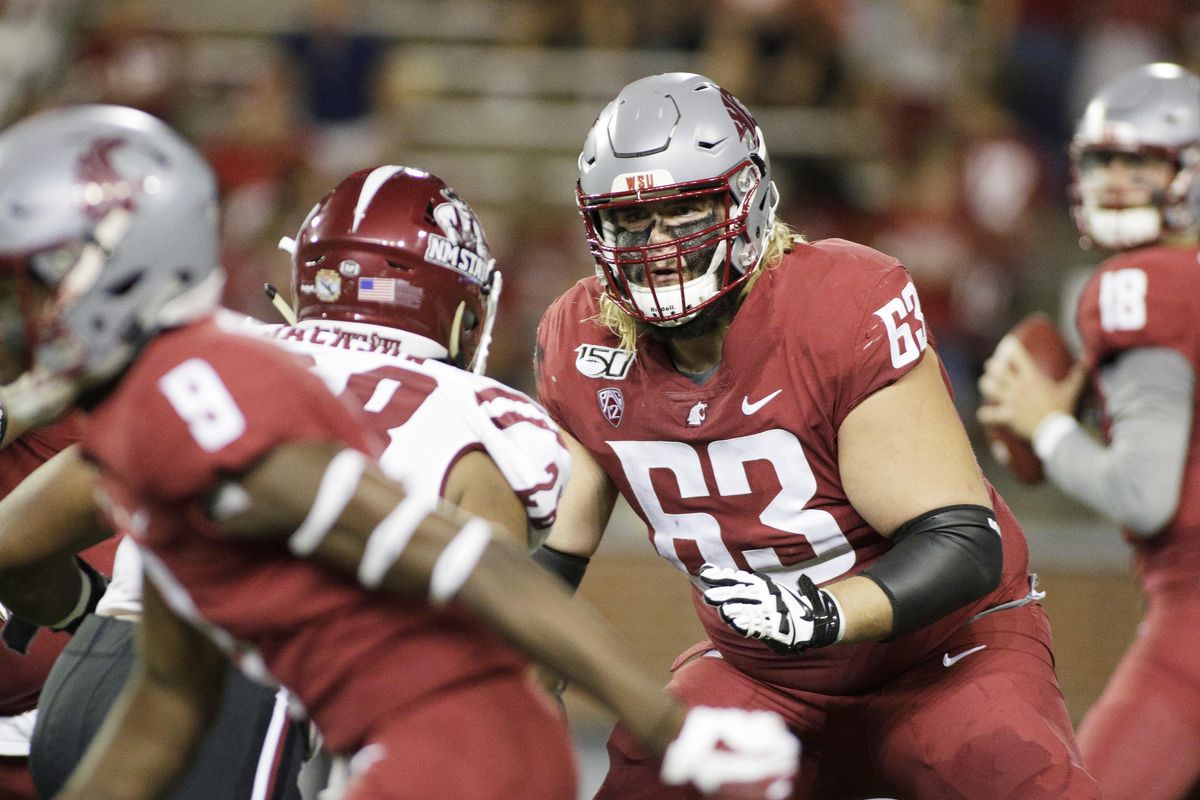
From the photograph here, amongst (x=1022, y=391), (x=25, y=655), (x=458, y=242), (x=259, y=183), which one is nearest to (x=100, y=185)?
(x=458, y=242)

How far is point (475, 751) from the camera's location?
190cm

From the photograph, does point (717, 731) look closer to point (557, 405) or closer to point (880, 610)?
point (880, 610)

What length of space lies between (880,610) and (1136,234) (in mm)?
1635

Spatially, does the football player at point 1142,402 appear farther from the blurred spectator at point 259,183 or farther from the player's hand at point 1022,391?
the blurred spectator at point 259,183

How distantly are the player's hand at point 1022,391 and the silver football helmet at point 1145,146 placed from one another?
0.34 m

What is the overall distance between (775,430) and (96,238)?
1.31 meters

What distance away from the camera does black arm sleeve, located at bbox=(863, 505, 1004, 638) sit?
8.43ft

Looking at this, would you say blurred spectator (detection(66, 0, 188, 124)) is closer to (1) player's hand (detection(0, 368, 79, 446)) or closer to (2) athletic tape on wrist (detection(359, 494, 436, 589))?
(1) player's hand (detection(0, 368, 79, 446))

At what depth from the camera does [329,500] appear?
1.77m

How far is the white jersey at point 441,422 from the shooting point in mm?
2266

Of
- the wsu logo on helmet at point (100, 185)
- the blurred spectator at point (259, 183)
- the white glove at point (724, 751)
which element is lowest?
the blurred spectator at point (259, 183)

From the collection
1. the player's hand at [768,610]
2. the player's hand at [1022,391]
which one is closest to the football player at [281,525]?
the player's hand at [768,610]

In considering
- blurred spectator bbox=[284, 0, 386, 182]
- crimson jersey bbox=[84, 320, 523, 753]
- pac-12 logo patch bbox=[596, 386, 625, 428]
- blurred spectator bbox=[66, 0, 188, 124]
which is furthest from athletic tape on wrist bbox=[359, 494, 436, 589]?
blurred spectator bbox=[66, 0, 188, 124]

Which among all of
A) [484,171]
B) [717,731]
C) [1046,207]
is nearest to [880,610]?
[717,731]
